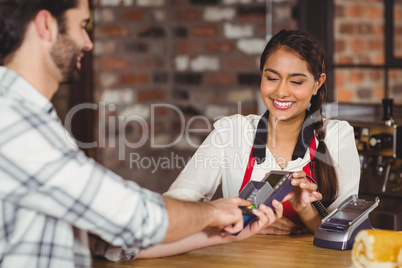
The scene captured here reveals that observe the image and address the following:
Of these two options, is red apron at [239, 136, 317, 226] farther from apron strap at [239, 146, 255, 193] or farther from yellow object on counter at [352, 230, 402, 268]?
yellow object on counter at [352, 230, 402, 268]

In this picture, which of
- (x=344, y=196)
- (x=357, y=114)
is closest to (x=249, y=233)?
(x=344, y=196)

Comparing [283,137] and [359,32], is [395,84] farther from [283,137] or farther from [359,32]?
[283,137]

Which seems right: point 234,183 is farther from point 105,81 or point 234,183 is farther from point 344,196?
point 105,81

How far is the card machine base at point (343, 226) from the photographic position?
1.52m

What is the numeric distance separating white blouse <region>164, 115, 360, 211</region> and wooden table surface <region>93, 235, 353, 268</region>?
0.43 meters

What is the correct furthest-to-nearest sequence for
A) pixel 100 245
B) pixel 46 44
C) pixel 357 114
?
pixel 357 114, pixel 100 245, pixel 46 44

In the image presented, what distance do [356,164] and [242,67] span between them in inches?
53.5

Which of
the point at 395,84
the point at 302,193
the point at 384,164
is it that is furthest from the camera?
the point at 395,84

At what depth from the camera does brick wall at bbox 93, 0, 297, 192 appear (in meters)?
3.26

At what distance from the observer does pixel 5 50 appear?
1.19 m

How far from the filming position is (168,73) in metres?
3.54

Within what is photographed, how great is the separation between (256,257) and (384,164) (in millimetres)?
1308

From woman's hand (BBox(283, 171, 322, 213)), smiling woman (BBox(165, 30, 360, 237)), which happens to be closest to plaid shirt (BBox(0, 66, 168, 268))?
woman's hand (BBox(283, 171, 322, 213))

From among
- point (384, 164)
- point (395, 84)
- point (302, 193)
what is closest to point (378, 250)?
point (302, 193)
